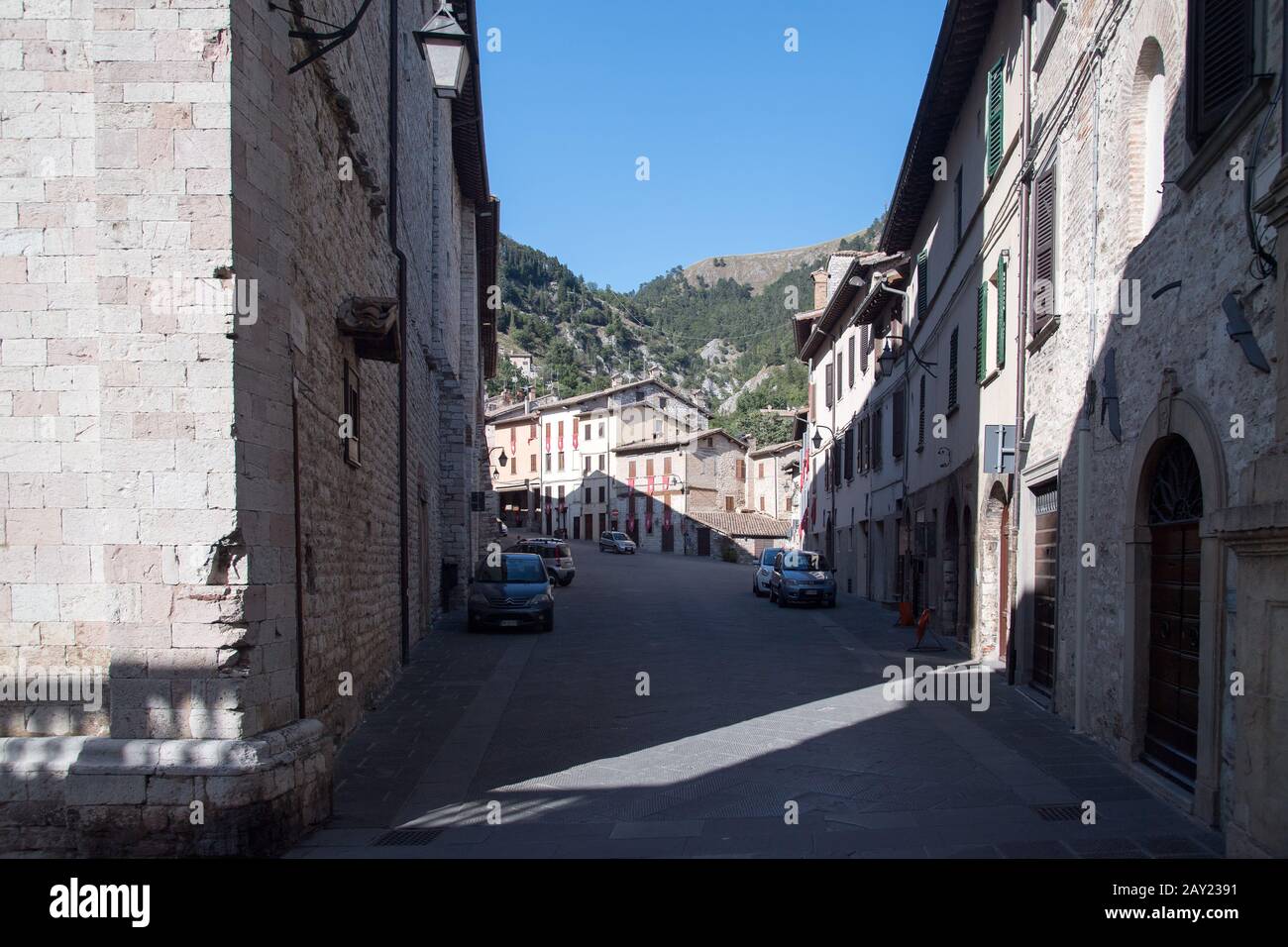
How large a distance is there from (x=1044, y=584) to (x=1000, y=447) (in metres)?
2.01

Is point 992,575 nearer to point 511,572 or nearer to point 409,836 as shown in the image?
point 511,572

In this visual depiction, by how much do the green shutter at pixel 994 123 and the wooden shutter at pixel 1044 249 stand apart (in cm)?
232

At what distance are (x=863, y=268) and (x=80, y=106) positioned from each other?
20.9 metres

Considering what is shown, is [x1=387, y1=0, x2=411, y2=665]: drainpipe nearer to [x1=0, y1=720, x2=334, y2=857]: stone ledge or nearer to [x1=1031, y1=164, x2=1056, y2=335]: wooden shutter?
[x1=0, y1=720, x2=334, y2=857]: stone ledge

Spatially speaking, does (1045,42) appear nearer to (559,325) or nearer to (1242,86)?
(1242,86)

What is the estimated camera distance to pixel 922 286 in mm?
19984

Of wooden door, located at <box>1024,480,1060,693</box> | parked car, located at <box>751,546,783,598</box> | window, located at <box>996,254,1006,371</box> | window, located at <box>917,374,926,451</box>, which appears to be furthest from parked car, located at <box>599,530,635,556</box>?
wooden door, located at <box>1024,480,1060,693</box>

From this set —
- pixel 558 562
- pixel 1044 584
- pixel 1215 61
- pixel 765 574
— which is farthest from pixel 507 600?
pixel 1215 61

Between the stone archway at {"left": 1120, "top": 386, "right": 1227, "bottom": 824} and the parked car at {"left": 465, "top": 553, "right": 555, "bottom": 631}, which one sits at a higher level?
the stone archway at {"left": 1120, "top": 386, "right": 1227, "bottom": 824}

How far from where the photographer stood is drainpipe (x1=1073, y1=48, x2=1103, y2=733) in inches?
351

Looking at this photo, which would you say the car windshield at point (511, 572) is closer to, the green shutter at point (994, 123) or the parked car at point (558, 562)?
the parked car at point (558, 562)

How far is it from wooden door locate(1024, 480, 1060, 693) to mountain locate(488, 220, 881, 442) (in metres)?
61.0

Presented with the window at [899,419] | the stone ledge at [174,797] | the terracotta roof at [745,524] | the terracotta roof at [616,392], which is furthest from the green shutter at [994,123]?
the terracotta roof at [616,392]

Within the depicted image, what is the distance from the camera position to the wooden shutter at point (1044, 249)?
10.7 meters
